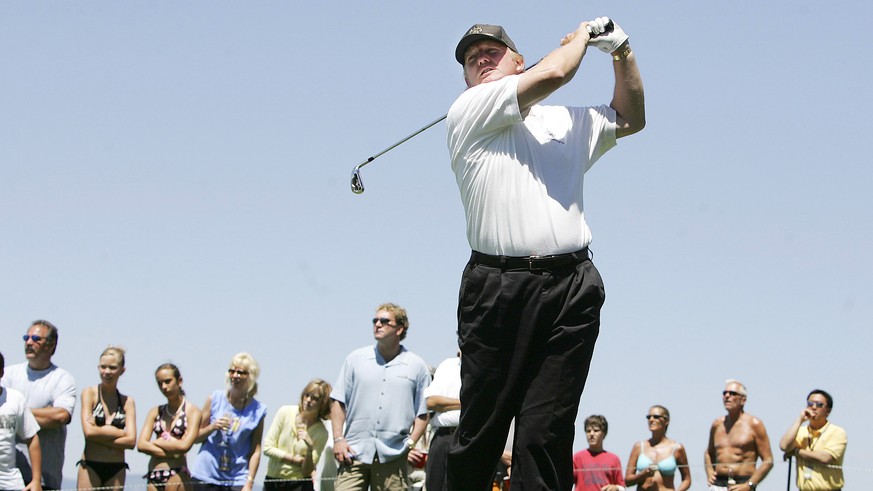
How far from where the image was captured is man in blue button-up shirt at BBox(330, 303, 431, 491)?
29.3 ft

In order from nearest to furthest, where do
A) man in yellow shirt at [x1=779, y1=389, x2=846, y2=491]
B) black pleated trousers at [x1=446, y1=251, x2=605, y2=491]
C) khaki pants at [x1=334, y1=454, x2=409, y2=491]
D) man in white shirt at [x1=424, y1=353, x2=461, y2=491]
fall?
black pleated trousers at [x1=446, y1=251, x2=605, y2=491], man in white shirt at [x1=424, y1=353, x2=461, y2=491], khaki pants at [x1=334, y1=454, x2=409, y2=491], man in yellow shirt at [x1=779, y1=389, x2=846, y2=491]

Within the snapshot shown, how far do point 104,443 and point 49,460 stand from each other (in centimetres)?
41

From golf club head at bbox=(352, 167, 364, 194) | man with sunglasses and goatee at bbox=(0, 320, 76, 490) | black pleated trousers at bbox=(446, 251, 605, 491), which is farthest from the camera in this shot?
man with sunglasses and goatee at bbox=(0, 320, 76, 490)

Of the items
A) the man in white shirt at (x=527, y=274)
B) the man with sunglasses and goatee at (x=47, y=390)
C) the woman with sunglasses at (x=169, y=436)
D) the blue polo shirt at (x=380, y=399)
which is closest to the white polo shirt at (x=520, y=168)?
the man in white shirt at (x=527, y=274)

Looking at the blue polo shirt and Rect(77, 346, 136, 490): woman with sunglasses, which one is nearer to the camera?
Rect(77, 346, 136, 490): woman with sunglasses

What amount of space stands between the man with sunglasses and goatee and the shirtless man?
231 inches

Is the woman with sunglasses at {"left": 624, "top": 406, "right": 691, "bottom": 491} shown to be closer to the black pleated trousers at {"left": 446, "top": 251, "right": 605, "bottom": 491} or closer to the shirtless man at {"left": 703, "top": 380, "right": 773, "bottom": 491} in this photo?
the shirtless man at {"left": 703, "top": 380, "right": 773, "bottom": 491}

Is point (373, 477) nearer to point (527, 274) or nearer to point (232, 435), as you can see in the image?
point (232, 435)

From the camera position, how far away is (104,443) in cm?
888

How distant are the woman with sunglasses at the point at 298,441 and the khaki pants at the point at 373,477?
1.04 m

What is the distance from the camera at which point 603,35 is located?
14.0 ft

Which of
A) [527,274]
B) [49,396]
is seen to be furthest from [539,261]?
[49,396]

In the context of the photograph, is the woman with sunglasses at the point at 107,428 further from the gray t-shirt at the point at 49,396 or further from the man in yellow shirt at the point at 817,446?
the man in yellow shirt at the point at 817,446

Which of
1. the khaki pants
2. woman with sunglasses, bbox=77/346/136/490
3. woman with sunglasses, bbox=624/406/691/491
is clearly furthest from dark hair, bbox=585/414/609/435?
woman with sunglasses, bbox=77/346/136/490
